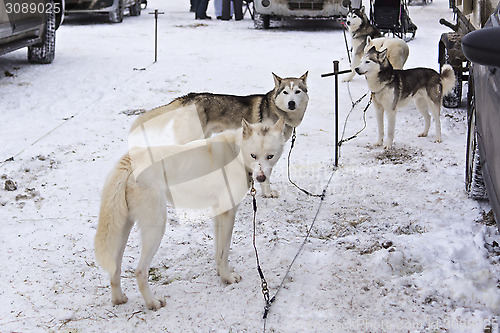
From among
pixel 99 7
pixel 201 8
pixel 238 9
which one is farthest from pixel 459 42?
pixel 201 8

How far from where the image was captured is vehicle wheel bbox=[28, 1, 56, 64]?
898 cm

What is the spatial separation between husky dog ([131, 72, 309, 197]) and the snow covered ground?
63 centimetres

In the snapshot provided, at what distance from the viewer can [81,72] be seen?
8617 mm

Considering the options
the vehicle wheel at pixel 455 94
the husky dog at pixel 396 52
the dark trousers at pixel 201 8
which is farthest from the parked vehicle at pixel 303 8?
the vehicle wheel at pixel 455 94

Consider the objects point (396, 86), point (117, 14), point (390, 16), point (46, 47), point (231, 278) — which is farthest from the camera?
point (117, 14)

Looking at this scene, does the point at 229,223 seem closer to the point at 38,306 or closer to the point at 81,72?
the point at 38,306

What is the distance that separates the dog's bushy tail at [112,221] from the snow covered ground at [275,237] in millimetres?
349

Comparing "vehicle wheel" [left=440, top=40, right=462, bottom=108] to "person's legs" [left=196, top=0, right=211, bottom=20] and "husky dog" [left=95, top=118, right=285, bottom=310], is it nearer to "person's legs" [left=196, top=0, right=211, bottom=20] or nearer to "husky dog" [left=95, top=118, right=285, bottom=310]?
"husky dog" [left=95, top=118, right=285, bottom=310]

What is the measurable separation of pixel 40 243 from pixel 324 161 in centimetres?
275

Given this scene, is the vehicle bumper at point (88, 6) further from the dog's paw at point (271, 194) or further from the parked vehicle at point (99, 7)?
the dog's paw at point (271, 194)

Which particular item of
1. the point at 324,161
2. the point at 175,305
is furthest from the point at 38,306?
the point at 324,161

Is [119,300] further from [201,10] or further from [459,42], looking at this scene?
[201,10]

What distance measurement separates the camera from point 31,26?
812 cm

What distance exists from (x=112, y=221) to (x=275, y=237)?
141 centimetres
